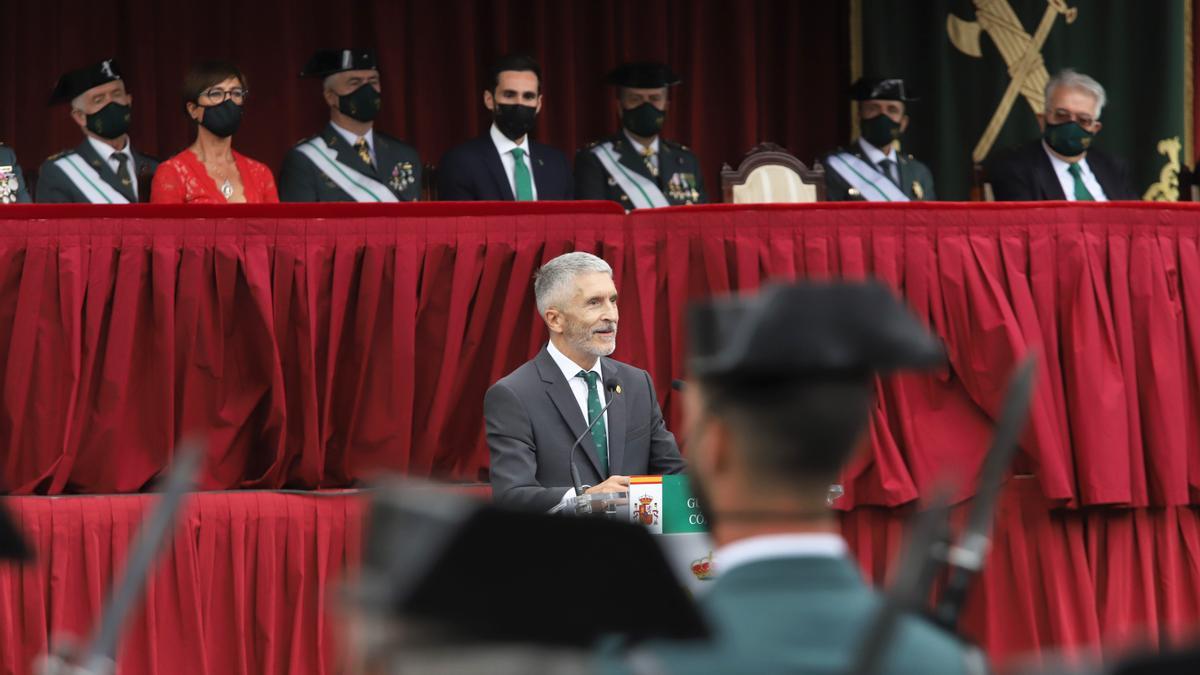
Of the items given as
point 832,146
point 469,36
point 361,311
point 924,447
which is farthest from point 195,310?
point 832,146

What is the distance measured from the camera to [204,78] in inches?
218

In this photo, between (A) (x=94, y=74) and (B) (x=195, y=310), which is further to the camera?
(A) (x=94, y=74)

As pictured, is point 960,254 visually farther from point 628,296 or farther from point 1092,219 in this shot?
A: point 628,296

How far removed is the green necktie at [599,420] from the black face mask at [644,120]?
218 cm

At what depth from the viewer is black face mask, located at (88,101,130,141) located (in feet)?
18.6

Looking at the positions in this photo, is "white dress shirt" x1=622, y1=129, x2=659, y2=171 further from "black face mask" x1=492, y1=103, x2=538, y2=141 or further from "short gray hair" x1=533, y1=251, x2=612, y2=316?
"short gray hair" x1=533, y1=251, x2=612, y2=316

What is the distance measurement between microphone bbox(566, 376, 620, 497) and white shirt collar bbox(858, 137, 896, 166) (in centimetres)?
251

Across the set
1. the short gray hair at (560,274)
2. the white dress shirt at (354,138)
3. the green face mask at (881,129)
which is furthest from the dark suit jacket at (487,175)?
the short gray hair at (560,274)

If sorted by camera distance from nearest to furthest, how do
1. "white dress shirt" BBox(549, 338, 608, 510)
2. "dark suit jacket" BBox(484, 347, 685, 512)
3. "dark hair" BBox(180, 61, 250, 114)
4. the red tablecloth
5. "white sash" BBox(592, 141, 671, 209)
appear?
"dark suit jacket" BBox(484, 347, 685, 512), "white dress shirt" BBox(549, 338, 608, 510), the red tablecloth, "dark hair" BBox(180, 61, 250, 114), "white sash" BBox(592, 141, 671, 209)

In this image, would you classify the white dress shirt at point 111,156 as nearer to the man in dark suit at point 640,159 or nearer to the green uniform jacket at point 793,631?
the man in dark suit at point 640,159

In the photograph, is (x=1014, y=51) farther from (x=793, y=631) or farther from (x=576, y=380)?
(x=793, y=631)

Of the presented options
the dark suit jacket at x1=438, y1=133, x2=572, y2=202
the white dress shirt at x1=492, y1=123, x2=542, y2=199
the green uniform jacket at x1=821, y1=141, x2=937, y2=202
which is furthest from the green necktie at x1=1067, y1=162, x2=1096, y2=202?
the white dress shirt at x1=492, y1=123, x2=542, y2=199

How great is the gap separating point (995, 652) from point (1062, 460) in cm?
54

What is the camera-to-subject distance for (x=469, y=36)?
767cm
